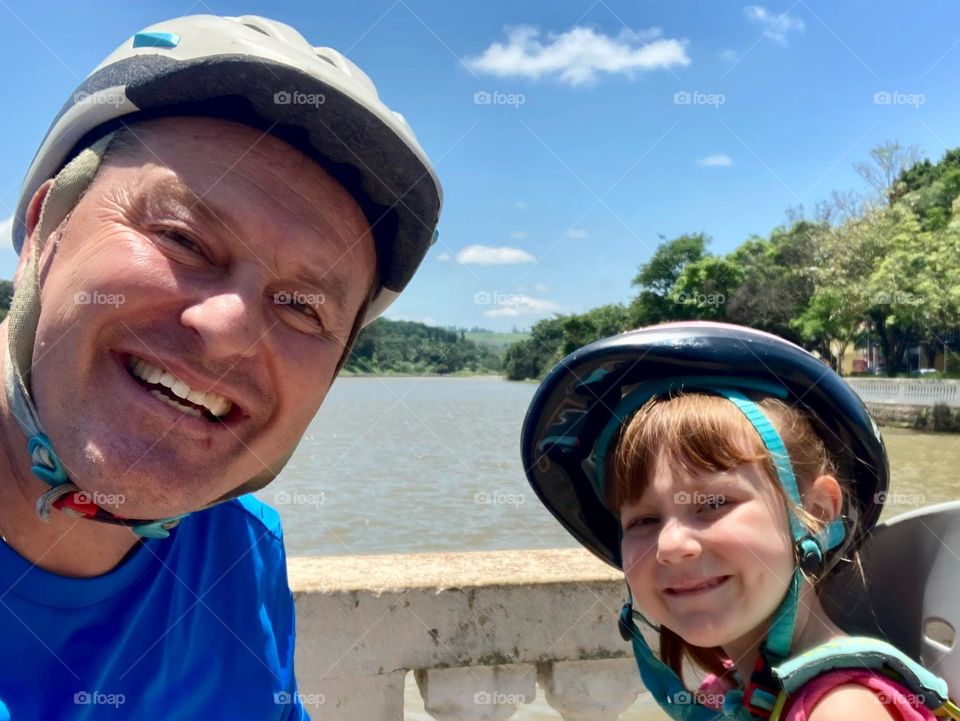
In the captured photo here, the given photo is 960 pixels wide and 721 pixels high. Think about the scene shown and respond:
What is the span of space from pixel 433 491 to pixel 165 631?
30.5 feet

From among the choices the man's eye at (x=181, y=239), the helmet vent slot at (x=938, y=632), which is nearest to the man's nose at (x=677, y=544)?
the helmet vent slot at (x=938, y=632)

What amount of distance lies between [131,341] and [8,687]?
644mm

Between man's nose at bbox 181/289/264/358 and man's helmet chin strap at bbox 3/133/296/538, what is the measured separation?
32 cm

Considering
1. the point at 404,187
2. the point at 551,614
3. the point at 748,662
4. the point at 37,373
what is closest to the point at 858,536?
the point at 748,662

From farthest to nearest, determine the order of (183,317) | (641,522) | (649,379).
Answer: (649,379) → (641,522) → (183,317)

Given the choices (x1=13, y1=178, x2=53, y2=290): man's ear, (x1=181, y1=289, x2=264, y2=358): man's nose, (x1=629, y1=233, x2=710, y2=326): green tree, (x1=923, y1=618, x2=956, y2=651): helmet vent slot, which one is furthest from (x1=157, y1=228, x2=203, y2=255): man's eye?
(x1=629, y1=233, x2=710, y2=326): green tree

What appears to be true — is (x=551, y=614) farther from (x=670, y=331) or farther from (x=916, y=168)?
(x=916, y=168)

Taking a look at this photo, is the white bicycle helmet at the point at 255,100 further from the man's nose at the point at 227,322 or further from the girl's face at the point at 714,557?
the girl's face at the point at 714,557

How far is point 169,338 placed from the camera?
141 centimetres

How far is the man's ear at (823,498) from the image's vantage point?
1859 mm

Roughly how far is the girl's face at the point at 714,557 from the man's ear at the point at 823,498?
124 millimetres

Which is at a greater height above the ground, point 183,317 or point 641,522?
point 183,317

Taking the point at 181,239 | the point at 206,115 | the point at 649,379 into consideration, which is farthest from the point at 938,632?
the point at 206,115

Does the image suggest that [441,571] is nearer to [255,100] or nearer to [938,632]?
[938,632]
